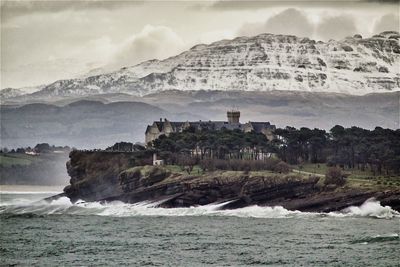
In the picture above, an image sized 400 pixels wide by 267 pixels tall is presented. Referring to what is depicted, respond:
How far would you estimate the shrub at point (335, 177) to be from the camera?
170m

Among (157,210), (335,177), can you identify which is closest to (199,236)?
(157,210)

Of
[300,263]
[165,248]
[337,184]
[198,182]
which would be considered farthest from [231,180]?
[300,263]

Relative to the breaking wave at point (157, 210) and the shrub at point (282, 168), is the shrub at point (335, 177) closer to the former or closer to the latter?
the shrub at point (282, 168)

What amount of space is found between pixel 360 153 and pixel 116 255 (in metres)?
92.3

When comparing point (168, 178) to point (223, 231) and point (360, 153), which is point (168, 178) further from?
point (223, 231)

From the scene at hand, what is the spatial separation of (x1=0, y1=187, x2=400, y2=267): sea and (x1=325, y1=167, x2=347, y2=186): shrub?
34.6 feet

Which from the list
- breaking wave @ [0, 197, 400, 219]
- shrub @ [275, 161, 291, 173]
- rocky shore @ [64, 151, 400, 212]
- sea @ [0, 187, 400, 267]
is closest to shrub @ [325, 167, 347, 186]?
rocky shore @ [64, 151, 400, 212]

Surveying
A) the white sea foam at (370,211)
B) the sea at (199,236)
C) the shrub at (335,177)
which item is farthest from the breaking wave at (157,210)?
the shrub at (335,177)

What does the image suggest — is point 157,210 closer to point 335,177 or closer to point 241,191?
point 241,191

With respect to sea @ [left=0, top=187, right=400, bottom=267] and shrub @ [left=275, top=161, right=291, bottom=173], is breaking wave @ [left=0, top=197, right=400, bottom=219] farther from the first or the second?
shrub @ [left=275, top=161, right=291, bottom=173]

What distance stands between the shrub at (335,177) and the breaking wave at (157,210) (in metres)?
9.83

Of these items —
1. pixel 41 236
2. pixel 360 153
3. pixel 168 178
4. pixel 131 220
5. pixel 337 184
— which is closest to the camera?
pixel 41 236

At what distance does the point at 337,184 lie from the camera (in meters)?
169

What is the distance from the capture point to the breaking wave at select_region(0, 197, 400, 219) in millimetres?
156500
